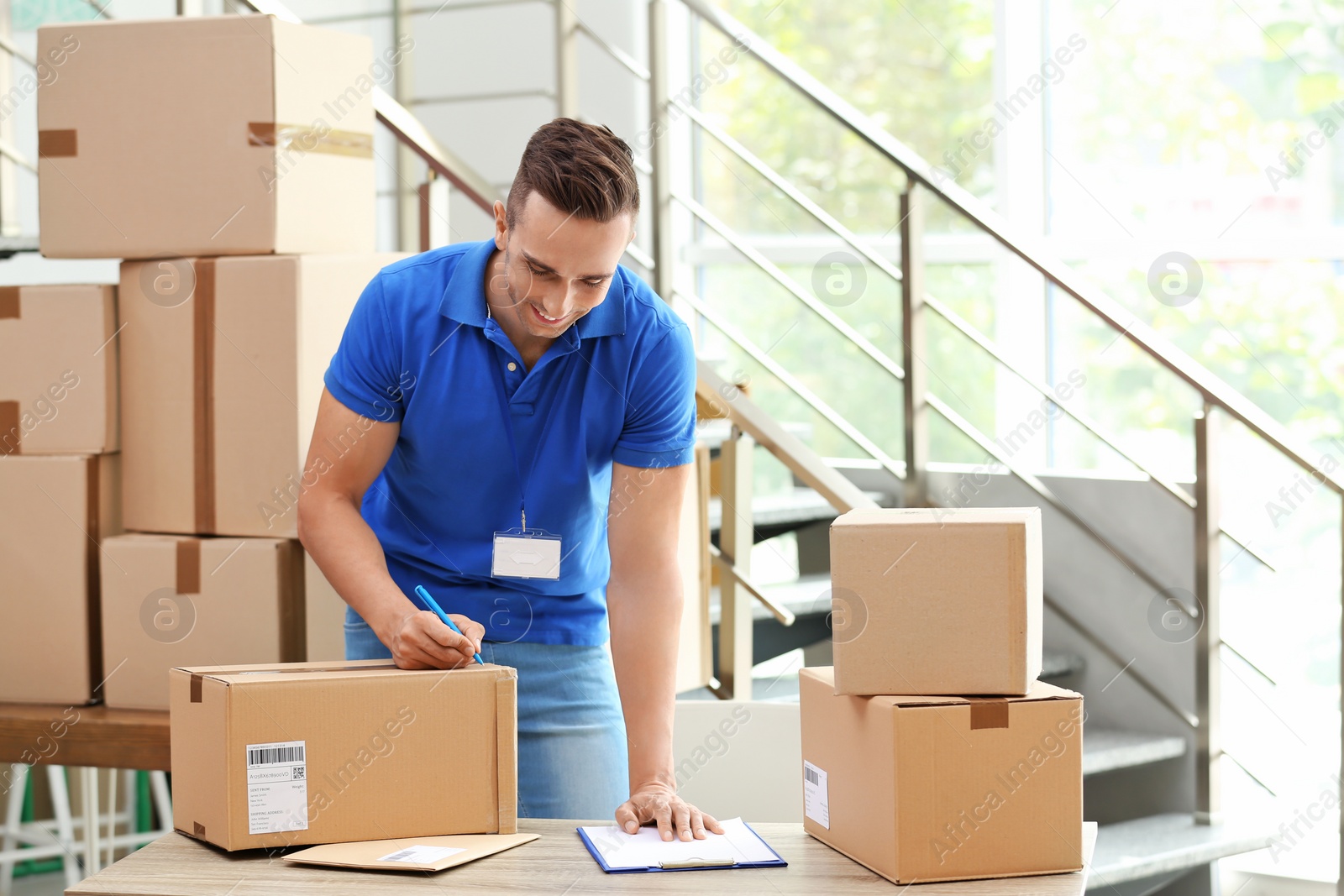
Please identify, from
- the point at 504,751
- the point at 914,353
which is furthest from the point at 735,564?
the point at 504,751

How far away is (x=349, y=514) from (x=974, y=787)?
0.74 meters

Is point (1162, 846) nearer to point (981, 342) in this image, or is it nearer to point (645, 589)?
point (981, 342)

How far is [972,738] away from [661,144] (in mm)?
1776

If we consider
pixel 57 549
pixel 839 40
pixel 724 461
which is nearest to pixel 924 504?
pixel 724 461

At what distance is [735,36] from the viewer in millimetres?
2648

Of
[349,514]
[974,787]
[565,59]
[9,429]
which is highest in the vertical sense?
[565,59]

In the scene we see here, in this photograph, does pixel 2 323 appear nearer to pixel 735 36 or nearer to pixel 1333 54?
pixel 735 36

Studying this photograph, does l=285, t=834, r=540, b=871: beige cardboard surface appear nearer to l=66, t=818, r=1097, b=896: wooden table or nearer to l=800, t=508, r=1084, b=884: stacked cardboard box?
l=66, t=818, r=1097, b=896: wooden table

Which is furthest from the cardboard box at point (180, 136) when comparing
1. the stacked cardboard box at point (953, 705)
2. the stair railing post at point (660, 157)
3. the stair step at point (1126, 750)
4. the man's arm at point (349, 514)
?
the stair step at point (1126, 750)

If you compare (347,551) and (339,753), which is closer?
(339,753)

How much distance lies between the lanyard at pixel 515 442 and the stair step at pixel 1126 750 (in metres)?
1.44

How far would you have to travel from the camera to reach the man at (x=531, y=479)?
1450mm

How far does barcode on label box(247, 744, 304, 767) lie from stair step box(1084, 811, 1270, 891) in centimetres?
144

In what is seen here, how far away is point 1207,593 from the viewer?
2320mm
